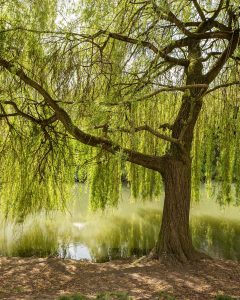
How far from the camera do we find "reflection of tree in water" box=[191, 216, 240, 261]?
8.03 metres

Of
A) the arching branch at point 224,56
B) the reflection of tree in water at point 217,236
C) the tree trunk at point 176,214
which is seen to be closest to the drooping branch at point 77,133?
the tree trunk at point 176,214

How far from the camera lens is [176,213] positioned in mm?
5785

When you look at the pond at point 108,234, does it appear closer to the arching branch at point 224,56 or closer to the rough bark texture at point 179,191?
the rough bark texture at point 179,191

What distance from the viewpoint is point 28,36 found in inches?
205

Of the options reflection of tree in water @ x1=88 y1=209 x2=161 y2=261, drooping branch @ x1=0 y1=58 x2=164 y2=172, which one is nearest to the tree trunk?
drooping branch @ x1=0 y1=58 x2=164 y2=172

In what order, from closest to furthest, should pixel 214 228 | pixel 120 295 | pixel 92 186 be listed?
1. pixel 120 295
2. pixel 92 186
3. pixel 214 228

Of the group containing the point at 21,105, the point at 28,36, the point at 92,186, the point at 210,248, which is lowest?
the point at 210,248

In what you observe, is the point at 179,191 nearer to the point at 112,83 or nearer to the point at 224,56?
the point at 112,83

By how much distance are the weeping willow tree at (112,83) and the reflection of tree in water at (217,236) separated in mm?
2203

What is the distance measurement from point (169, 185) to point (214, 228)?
15.0 ft

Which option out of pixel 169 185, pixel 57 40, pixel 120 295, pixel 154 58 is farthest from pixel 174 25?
pixel 120 295

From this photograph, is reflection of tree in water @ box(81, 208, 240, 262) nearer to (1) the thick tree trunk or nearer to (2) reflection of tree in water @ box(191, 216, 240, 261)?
(2) reflection of tree in water @ box(191, 216, 240, 261)

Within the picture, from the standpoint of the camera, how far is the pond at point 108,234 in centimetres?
791

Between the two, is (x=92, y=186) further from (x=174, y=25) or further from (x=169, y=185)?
(x=174, y=25)
